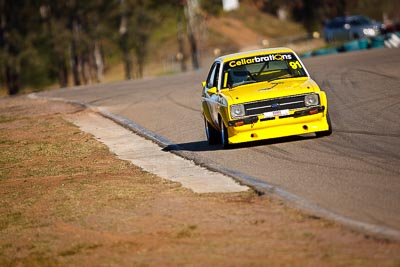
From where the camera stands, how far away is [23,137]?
20578 mm

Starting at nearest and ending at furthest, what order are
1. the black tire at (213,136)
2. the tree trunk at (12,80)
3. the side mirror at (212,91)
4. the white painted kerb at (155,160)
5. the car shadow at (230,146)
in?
the white painted kerb at (155,160)
the car shadow at (230,146)
the side mirror at (212,91)
the black tire at (213,136)
the tree trunk at (12,80)

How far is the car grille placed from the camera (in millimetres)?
14578

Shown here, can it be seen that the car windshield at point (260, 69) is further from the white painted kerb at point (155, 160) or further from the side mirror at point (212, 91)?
the white painted kerb at point (155, 160)

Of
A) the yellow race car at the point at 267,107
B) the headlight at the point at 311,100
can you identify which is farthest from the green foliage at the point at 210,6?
the headlight at the point at 311,100

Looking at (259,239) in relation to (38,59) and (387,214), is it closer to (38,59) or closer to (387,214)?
(387,214)

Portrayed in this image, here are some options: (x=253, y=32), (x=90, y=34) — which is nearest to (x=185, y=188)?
(x=90, y=34)

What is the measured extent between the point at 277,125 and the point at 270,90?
59 centimetres

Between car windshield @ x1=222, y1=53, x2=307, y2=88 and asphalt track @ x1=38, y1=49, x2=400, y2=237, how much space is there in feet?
3.53

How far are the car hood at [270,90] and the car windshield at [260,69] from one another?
0.82 ft

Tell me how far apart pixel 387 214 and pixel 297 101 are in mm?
5741

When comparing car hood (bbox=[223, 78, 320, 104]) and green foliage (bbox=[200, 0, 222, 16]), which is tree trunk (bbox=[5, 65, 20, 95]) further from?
car hood (bbox=[223, 78, 320, 104])

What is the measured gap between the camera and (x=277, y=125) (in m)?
14.6

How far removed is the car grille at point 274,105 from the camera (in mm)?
14578

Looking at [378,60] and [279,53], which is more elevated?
[279,53]
